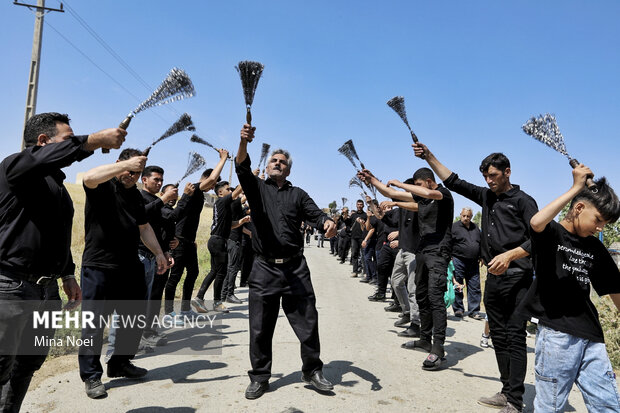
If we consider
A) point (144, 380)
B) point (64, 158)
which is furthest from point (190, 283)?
point (64, 158)

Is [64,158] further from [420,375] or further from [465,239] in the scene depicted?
[465,239]

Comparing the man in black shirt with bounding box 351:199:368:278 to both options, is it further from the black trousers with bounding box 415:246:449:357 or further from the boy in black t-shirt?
the boy in black t-shirt

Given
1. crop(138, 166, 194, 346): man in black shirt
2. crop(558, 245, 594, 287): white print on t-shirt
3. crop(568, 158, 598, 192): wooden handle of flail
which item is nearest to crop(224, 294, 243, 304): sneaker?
crop(138, 166, 194, 346): man in black shirt

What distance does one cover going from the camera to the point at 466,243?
28.2ft

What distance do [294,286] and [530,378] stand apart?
121 inches

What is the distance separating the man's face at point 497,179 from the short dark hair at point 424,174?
1.46 metres

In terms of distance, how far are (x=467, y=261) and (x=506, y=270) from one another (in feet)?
17.2

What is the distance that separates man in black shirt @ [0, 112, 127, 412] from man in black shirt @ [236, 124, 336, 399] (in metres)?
1.61

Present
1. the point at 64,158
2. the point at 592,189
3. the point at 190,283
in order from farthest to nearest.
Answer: the point at 190,283 < the point at 592,189 < the point at 64,158

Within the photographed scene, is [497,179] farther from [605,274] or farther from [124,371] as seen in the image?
[124,371]

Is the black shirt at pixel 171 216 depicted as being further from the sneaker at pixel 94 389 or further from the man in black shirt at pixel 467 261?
the man in black shirt at pixel 467 261

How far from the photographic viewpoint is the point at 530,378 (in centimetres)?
474

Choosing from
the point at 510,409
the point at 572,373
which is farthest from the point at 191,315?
the point at 572,373

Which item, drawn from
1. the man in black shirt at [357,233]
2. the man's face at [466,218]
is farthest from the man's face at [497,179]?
the man in black shirt at [357,233]
